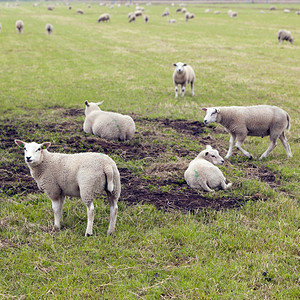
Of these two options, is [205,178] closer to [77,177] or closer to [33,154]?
[77,177]

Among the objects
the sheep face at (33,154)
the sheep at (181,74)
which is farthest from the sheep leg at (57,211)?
the sheep at (181,74)

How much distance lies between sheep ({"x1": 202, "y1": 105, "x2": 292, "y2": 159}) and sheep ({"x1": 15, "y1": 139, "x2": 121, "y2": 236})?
4101 mm

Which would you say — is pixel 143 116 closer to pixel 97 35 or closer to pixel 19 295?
pixel 19 295

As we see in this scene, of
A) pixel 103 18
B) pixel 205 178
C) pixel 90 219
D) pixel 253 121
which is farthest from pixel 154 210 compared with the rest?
pixel 103 18

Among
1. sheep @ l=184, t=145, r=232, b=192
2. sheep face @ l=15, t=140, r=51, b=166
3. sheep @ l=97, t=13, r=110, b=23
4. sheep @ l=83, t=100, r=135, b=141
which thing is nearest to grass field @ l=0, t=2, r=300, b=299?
sheep @ l=184, t=145, r=232, b=192

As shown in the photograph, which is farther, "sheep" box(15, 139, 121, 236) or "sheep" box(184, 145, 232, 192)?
"sheep" box(184, 145, 232, 192)

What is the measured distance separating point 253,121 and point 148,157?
2.59 meters

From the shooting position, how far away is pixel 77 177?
5.53m

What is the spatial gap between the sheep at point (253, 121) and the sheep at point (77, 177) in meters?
4.10

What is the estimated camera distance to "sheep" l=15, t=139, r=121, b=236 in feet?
17.7

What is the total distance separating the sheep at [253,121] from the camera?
28.9 feet

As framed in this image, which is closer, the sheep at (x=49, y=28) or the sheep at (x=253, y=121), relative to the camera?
the sheep at (x=253, y=121)

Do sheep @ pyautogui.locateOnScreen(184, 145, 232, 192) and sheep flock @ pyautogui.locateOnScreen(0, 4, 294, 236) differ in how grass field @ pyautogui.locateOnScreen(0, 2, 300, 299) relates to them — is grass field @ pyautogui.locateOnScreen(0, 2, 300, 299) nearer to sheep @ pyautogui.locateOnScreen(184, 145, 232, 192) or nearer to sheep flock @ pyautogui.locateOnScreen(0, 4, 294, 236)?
sheep @ pyautogui.locateOnScreen(184, 145, 232, 192)

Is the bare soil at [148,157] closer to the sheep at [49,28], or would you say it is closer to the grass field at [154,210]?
the grass field at [154,210]
